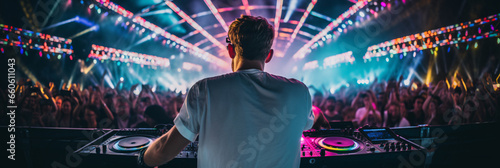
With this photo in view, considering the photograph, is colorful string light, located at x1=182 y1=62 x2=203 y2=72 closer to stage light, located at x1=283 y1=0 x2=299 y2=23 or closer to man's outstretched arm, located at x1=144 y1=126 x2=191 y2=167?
stage light, located at x1=283 y1=0 x2=299 y2=23

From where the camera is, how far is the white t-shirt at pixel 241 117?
878 mm

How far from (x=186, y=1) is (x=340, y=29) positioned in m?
7.80

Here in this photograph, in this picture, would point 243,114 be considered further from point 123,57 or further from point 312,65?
point 312,65

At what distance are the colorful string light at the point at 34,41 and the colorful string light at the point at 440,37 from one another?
40.3ft

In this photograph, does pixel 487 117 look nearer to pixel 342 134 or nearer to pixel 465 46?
pixel 342 134

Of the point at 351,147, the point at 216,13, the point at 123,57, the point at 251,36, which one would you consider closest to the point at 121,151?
the point at 251,36

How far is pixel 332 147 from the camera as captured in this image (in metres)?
1.54

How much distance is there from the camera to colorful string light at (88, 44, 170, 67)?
9369mm

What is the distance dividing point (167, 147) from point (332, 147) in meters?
1.15

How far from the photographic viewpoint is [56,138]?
1.89m

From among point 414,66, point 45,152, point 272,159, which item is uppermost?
point 414,66

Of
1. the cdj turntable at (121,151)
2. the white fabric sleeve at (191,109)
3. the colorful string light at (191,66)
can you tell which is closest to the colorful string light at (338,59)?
the colorful string light at (191,66)

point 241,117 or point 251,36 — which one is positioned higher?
point 251,36

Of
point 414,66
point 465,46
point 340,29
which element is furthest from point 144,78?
point 465,46
